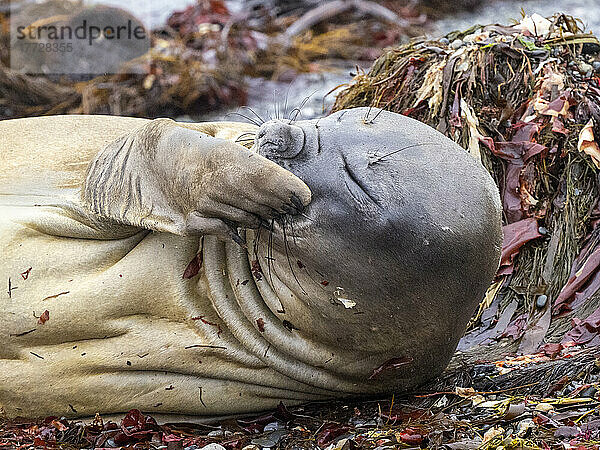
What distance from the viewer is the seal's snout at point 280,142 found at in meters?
3.50

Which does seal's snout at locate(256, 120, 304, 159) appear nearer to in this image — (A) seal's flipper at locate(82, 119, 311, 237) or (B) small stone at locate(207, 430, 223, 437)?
(A) seal's flipper at locate(82, 119, 311, 237)

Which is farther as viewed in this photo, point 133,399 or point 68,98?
point 68,98

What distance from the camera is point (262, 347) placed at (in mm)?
3871

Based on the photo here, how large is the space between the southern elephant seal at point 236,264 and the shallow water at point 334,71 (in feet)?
15.4

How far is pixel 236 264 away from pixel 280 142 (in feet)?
1.95

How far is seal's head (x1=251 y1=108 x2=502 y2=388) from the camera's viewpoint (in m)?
3.39

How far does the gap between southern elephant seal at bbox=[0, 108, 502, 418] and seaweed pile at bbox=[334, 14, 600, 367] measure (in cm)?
85

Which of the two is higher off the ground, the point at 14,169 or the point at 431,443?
the point at 14,169

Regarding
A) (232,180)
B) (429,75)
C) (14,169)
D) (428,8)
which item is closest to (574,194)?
(429,75)

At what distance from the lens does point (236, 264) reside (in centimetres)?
383

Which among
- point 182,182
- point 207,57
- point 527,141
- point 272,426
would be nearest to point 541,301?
point 527,141

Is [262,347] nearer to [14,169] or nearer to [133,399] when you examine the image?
[133,399]

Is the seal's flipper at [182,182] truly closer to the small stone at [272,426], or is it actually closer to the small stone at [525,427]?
the small stone at [272,426]

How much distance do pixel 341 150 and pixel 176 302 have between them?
3.14 ft
